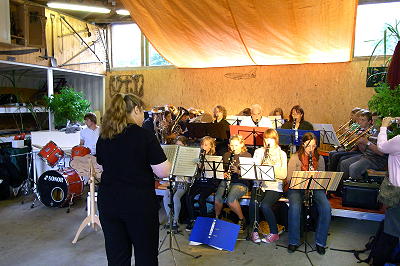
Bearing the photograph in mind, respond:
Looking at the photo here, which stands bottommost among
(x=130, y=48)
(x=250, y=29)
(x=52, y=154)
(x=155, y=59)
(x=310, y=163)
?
(x=52, y=154)

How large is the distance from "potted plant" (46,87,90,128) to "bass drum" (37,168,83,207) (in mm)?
2412

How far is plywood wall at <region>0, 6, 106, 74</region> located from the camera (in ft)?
23.4

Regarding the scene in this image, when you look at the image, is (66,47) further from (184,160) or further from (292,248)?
(292,248)

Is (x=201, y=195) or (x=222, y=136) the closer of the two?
(x=201, y=195)

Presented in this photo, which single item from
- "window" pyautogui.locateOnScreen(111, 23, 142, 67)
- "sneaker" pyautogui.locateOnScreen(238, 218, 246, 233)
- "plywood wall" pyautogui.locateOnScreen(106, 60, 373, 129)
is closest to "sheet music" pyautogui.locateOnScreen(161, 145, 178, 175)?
"sneaker" pyautogui.locateOnScreen(238, 218, 246, 233)

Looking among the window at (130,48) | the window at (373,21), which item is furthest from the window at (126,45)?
the window at (373,21)

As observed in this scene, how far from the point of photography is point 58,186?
5250 mm

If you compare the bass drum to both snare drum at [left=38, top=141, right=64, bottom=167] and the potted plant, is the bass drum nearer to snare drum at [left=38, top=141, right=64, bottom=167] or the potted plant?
snare drum at [left=38, top=141, right=64, bottom=167]

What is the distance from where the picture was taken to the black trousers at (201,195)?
459cm

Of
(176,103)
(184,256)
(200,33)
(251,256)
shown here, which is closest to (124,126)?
(184,256)

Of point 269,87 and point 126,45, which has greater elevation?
point 126,45

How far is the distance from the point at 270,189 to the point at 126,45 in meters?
7.02

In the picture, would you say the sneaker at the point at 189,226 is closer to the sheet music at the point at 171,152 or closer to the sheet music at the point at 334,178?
the sheet music at the point at 171,152

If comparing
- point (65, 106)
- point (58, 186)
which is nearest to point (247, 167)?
point (58, 186)
